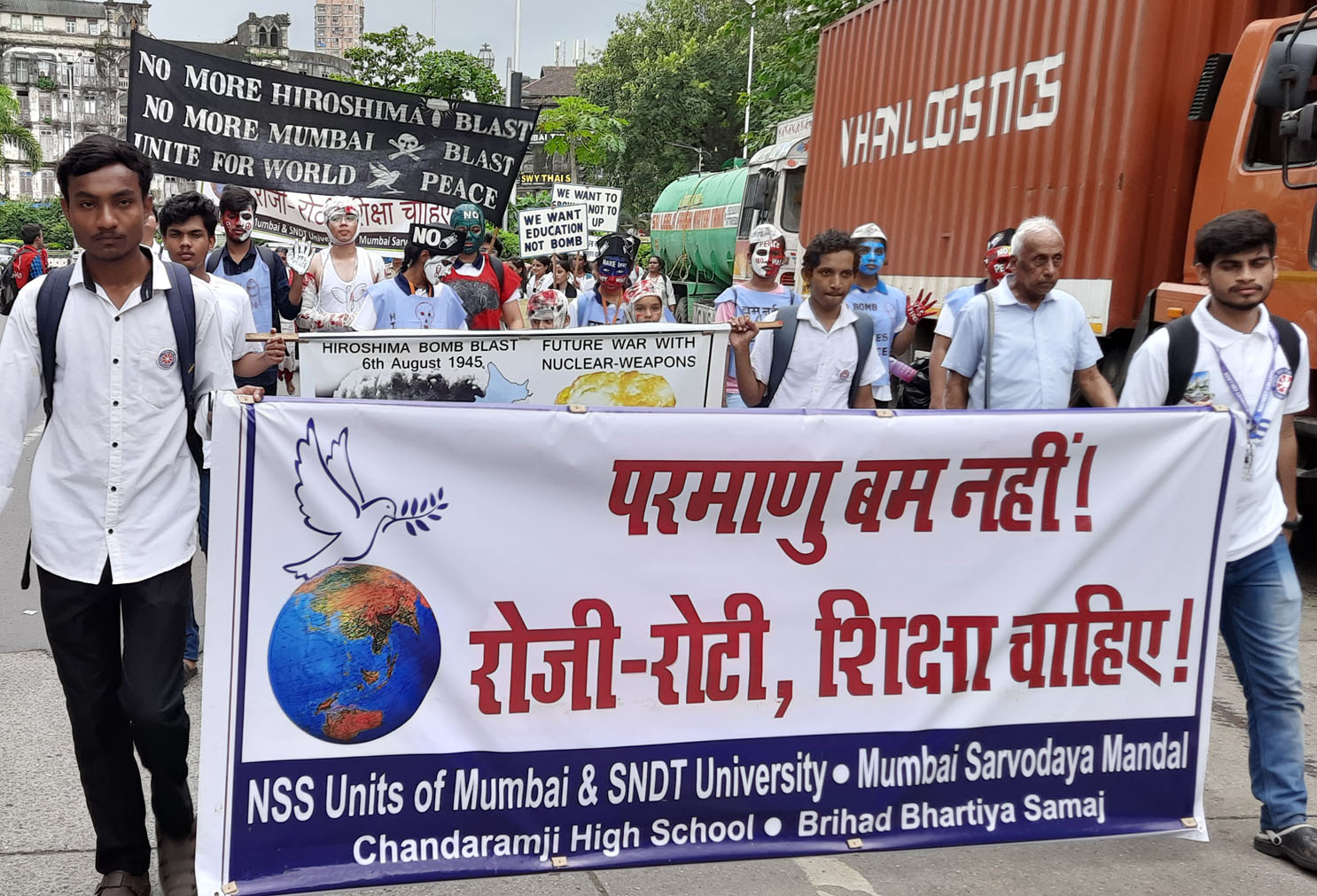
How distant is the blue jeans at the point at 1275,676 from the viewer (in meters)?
4.00

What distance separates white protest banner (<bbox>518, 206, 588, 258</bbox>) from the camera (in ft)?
46.0

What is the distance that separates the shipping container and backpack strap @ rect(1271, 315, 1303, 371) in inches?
112

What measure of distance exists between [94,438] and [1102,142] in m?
6.73

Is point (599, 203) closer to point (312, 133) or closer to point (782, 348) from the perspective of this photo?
point (312, 133)

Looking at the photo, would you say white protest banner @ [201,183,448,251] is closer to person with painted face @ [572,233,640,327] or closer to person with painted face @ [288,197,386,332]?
person with painted face @ [288,197,386,332]

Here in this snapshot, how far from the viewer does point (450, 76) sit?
23266mm

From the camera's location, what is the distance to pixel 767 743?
3.54m

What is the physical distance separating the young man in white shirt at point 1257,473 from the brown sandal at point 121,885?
3.03 metres

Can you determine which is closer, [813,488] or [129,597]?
[129,597]

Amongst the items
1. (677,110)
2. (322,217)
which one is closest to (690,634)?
(322,217)

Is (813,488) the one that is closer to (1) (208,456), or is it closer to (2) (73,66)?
(1) (208,456)

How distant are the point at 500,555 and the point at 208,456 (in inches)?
30.0

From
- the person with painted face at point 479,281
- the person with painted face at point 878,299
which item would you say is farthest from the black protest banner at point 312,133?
the person with painted face at point 878,299

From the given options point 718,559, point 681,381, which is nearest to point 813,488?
point 718,559
